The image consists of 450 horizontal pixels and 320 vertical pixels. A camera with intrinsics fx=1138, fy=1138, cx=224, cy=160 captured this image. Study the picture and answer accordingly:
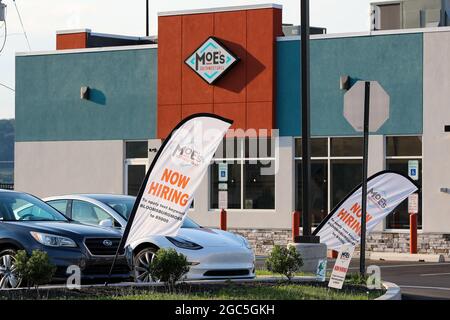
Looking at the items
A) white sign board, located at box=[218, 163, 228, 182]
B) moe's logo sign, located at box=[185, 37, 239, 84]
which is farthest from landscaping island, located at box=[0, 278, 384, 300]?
moe's logo sign, located at box=[185, 37, 239, 84]

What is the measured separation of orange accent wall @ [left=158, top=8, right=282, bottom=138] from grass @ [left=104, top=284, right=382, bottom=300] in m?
15.8

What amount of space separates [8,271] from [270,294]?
3.42m

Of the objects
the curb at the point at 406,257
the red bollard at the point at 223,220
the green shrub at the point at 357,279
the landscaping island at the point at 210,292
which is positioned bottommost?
the curb at the point at 406,257

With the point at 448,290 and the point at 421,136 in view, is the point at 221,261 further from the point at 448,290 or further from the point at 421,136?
the point at 421,136

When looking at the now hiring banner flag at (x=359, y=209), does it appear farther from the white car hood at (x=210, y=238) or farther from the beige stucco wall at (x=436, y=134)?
the beige stucco wall at (x=436, y=134)

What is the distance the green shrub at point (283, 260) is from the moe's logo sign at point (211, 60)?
15549 mm

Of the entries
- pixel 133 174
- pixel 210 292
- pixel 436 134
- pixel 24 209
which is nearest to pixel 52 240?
pixel 24 209

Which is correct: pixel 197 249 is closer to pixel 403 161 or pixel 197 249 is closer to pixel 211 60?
pixel 403 161

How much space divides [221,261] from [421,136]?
44.9 feet

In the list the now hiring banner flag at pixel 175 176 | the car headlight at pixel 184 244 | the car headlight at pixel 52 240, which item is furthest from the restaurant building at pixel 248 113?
the car headlight at pixel 52 240

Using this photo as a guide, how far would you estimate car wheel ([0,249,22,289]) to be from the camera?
14.6 m

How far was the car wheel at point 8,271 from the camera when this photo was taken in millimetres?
14641

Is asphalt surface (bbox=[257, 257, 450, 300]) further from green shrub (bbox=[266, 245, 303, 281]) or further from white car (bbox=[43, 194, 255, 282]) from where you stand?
white car (bbox=[43, 194, 255, 282])

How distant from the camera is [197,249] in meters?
17.1
